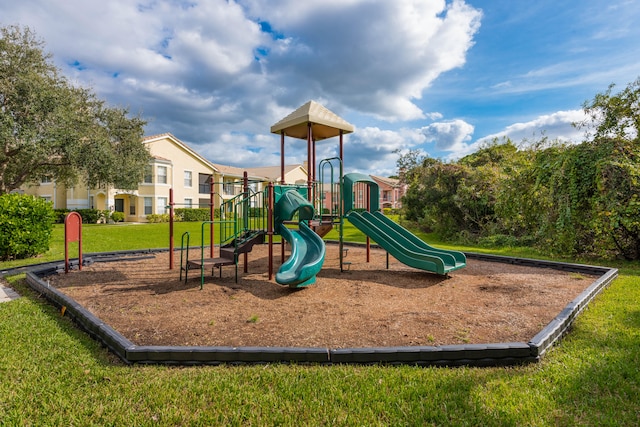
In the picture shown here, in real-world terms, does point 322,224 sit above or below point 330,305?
above

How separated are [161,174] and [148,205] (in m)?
2.93

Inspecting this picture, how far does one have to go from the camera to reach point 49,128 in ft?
55.7

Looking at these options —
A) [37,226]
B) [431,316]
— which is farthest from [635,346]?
[37,226]

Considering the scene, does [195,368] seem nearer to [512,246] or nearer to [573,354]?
[573,354]

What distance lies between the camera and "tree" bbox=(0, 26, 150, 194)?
16500 millimetres

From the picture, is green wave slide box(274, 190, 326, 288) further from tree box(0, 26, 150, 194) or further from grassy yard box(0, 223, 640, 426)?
tree box(0, 26, 150, 194)

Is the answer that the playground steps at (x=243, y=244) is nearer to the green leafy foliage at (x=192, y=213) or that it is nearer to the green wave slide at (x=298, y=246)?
the green wave slide at (x=298, y=246)

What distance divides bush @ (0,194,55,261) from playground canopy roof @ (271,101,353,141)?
652 centimetres

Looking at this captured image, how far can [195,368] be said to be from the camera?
315 cm

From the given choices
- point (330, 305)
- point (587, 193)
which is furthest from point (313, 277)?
point (587, 193)

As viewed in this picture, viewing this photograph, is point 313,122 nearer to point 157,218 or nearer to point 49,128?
point 49,128

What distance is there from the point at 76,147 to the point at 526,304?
21108 millimetres

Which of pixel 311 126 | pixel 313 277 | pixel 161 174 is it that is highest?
pixel 161 174

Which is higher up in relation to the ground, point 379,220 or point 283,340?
point 379,220
